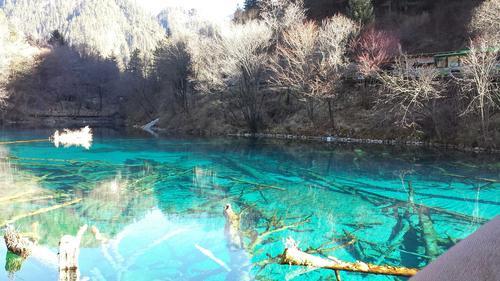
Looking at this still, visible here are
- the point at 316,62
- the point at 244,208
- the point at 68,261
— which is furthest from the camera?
the point at 316,62

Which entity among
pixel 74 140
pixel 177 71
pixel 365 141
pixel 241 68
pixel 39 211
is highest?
pixel 177 71

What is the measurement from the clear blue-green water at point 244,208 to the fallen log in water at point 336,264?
318 mm

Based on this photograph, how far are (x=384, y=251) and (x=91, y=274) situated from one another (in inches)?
230

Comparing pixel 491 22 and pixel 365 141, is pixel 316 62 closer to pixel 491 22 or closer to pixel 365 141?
pixel 365 141

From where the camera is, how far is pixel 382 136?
29.6 metres

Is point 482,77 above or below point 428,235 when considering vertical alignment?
above

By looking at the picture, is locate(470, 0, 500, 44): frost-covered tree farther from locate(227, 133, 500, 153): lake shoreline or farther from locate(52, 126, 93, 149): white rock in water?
locate(52, 126, 93, 149): white rock in water

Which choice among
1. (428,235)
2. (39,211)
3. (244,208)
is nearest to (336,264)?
(428,235)

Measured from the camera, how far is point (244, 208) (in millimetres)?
11945

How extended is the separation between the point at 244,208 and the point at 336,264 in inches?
228

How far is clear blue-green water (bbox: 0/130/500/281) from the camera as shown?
7895 millimetres

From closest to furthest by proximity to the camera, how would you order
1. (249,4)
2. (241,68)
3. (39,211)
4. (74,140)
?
(39,211), (74,140), (241,68), (249,4)

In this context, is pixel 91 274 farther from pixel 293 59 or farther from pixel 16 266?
pixel 293 59

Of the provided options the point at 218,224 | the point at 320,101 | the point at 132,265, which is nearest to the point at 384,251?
the point at 218,224
